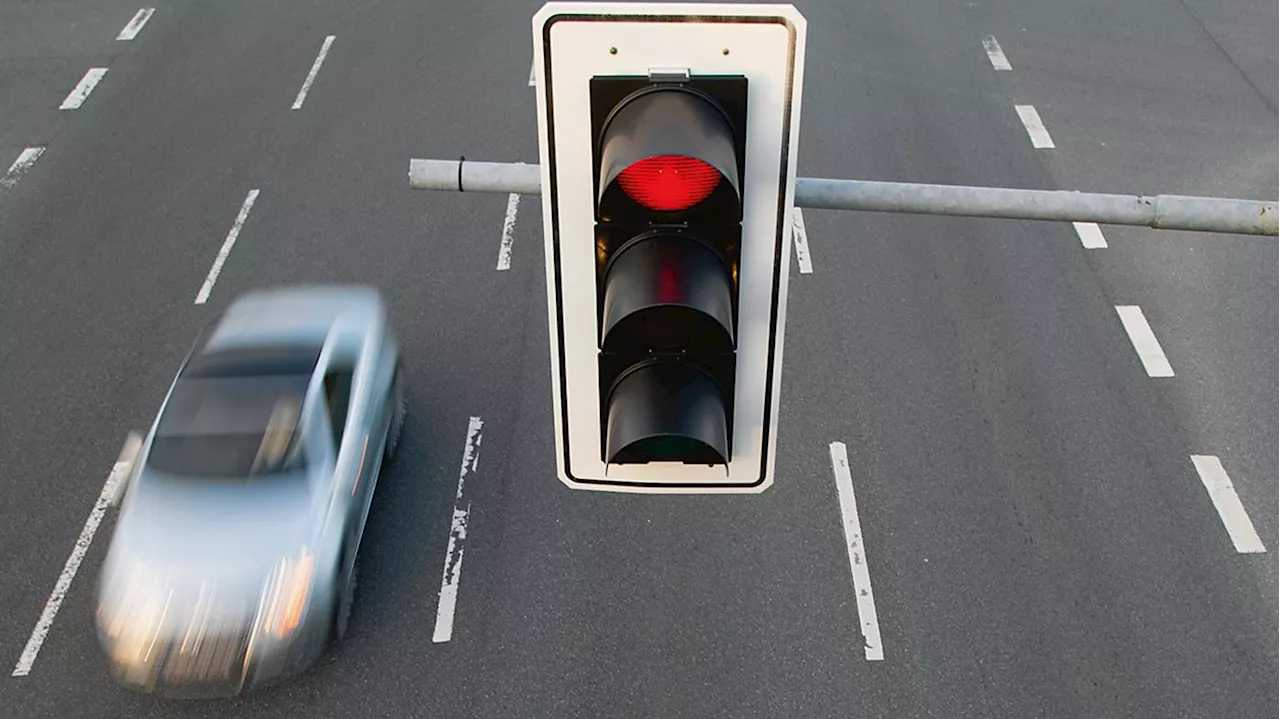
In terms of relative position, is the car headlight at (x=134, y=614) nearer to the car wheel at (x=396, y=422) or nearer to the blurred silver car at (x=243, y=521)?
the blurred silver car at (x=243, y=521)

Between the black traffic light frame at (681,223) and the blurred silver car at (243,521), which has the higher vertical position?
the black traffic light frame at (681,223)

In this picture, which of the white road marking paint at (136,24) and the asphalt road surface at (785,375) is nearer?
the asphalt road surface at (785,375)

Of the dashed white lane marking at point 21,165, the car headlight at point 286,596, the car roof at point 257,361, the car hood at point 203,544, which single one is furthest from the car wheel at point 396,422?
the dashed white lane marking at point 21,165

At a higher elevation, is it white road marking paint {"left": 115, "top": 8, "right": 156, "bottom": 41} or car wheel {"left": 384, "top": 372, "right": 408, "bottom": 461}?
white road marking paint {"left": 115, "top": 8, "right": 156, "bottom": 41}

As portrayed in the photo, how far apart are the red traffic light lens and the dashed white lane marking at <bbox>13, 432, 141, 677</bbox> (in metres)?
7.96

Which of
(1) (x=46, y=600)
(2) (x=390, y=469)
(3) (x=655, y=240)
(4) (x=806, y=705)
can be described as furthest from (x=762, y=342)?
(1) (x=46, y=600)

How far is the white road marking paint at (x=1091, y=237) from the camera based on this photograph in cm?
1277

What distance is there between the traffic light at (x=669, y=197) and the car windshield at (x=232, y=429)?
5762mm

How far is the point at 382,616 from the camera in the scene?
29.2 feet

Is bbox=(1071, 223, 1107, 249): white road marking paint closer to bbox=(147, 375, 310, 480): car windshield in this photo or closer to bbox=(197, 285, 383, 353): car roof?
bbox=(197, 285, 383, 353): car roof

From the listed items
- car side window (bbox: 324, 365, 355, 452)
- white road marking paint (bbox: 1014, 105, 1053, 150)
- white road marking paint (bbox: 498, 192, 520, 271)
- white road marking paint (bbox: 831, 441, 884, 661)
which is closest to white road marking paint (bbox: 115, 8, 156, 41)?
white road marking paint (bbox: 498, 192, 520, 271)

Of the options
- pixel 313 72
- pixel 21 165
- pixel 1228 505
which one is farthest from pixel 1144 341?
pixel 21 165

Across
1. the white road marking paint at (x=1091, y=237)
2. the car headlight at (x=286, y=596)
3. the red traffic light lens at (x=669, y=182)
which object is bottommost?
the white road marking paint at (x=1091, y=237)

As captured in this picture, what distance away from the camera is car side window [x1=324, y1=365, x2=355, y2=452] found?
873 cm
